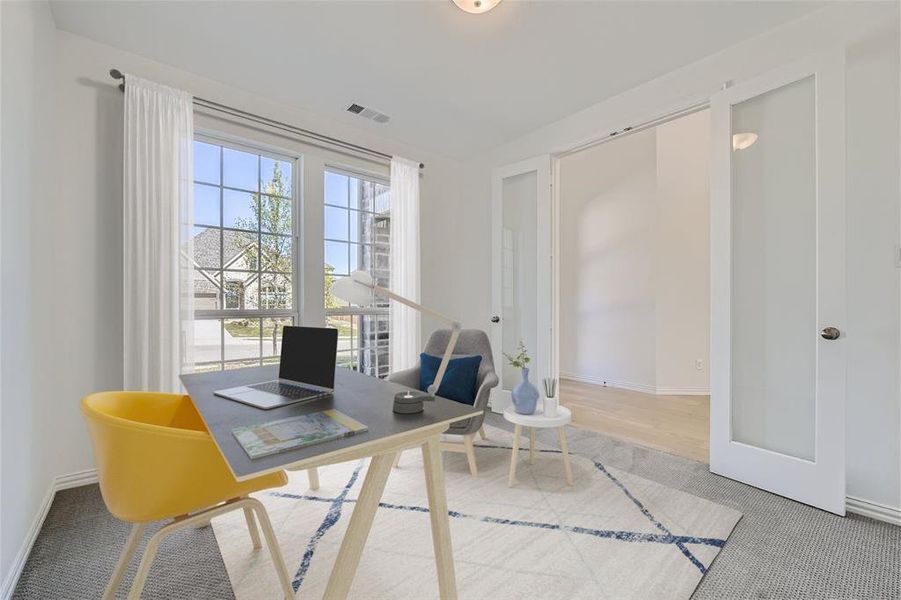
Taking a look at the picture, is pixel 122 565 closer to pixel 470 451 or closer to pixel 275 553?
pixel 275 553

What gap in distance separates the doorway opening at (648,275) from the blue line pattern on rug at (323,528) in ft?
8.35

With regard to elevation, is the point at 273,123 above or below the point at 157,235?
above

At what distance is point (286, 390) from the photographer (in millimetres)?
1636

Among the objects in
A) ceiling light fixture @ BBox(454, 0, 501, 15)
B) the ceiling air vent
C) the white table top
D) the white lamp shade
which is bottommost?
the white table top

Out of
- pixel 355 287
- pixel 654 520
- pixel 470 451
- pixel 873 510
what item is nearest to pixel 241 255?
pixel 355 287

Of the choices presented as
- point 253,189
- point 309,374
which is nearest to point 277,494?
point 309,374

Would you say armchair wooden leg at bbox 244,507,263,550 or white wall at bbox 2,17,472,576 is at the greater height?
white wall at bbox 2,17,472,576

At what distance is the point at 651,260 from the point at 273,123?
4.22 meters

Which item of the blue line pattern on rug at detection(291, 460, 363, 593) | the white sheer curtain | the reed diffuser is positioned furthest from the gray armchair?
the white sheer curtain

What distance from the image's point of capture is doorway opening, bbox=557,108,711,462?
448 cm

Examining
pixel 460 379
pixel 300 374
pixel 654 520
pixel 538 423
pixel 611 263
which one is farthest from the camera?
pixel 611 263

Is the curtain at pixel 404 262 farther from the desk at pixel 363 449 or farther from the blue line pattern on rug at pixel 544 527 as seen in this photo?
the desk at pixel 363 449

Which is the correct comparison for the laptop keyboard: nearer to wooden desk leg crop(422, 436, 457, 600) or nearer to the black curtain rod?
wooden desk leg crop(422, 436, 457, 600)

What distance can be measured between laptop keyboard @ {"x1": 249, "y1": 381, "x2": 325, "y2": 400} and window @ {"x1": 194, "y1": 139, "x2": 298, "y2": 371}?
1365 mm
